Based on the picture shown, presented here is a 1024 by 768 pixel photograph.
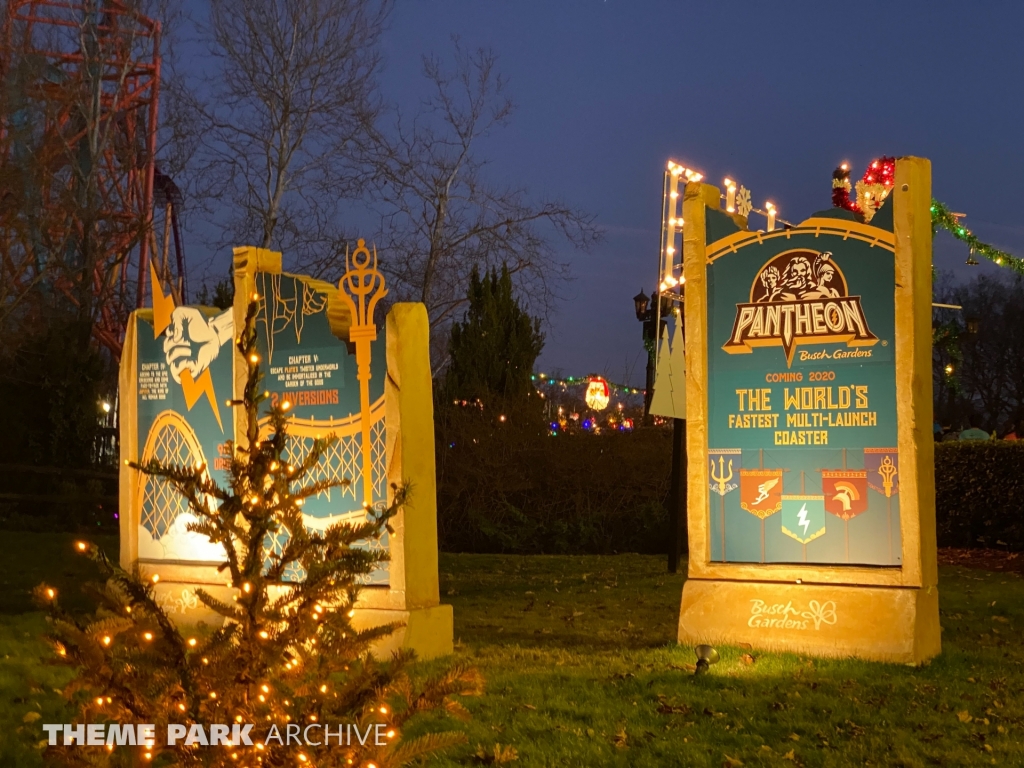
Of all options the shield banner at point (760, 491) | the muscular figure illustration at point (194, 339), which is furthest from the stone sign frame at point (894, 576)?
the muscular figure illustration at point (194, 339)

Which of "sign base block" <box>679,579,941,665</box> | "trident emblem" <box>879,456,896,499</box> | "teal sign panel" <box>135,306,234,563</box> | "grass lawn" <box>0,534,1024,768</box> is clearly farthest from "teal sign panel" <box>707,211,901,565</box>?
"teal sign panel" <box>135,306,234,563</box>

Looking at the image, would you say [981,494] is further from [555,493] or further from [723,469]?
[723,469]

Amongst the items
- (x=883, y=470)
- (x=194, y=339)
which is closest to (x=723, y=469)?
(x=883, y=470)

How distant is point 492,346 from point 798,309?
14276mm

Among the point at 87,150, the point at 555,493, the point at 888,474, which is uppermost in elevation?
the point at 87,150

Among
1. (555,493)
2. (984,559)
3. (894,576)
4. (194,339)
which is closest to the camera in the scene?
(894,576)

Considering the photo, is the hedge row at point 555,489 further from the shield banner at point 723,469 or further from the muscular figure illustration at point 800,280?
the muscular figure illustration at point 800,280

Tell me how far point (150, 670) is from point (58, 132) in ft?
60.5

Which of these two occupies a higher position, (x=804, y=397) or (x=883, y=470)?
(x=804, y=397)

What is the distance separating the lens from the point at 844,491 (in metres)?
8.29

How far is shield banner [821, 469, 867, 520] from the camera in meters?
8.23

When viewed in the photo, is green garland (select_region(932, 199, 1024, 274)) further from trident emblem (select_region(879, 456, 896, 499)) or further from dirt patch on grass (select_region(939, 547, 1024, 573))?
trident emblem (select_region(879, 456, 896, 499))

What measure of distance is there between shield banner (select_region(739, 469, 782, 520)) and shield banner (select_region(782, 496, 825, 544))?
84 millimetres

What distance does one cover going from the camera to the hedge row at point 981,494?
642 inches
